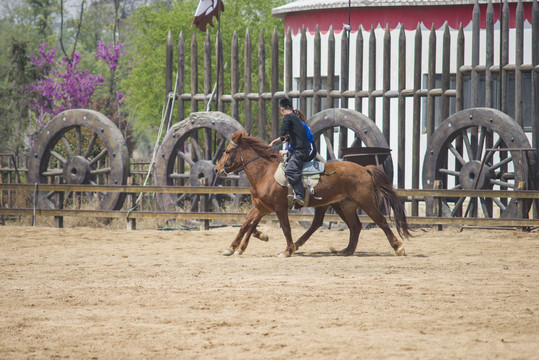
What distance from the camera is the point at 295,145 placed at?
11.0 meters

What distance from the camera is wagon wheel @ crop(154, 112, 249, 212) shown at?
16078 mm

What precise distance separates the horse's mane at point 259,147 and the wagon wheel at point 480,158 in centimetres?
438

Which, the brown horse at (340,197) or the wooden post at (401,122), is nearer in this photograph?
the brown horse at (340,197)

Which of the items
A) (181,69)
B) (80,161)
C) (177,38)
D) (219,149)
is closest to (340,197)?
(219,149)

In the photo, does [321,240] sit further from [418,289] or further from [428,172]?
[418,289]

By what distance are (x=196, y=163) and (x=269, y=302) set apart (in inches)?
369

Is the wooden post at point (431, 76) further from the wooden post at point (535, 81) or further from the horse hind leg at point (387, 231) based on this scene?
the horse hind leg at point (387, 231)

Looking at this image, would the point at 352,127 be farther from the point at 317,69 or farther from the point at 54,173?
the point at 54,173

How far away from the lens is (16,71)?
33.6 metres

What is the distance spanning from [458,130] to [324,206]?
14.1ft

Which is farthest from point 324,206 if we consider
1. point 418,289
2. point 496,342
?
point 496,342

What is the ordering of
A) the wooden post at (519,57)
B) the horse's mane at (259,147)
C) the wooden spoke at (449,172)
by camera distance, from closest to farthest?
the horse's mane at (259,147), the wooden post at (519,57), the wooden spoke at (449,172)

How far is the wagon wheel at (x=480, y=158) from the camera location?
1384 cm

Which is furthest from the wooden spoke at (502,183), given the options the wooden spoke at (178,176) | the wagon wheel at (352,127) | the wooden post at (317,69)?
the wooden spoke at (178,176)
